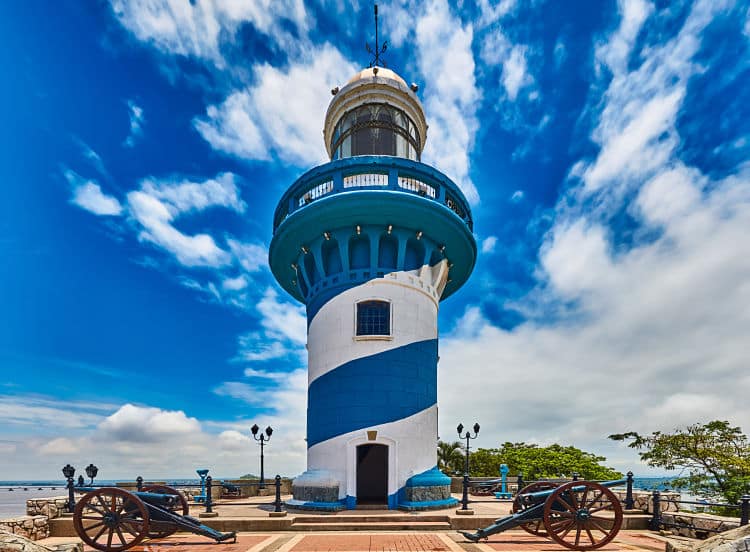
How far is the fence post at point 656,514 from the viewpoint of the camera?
38.3 feet

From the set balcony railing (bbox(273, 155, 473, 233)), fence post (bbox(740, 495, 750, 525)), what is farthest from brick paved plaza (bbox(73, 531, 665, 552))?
balcony railing (bbox(273, 155, 473, 233))

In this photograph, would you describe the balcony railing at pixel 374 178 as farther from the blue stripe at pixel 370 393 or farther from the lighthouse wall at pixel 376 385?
the blue stripe at pixel 370 393

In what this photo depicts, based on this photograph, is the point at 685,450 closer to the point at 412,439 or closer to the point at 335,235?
the point at 412,439

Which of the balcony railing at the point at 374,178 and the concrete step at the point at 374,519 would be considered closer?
the concrete step at the point at 374,519

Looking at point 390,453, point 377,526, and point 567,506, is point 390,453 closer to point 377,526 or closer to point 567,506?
point 377,526

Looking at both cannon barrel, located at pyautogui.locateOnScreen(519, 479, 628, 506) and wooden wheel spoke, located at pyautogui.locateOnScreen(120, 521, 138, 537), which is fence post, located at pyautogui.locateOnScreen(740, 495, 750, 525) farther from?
wooden wheel spoke, located at pyautogui.locateOnScreen(120, 521, 138, 537)

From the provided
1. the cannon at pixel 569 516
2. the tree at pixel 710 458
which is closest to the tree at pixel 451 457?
the tree at pixel 710 458

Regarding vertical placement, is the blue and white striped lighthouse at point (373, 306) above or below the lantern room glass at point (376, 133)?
below

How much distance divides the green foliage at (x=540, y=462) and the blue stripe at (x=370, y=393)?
1646 cm

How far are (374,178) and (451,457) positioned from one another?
21.3 m

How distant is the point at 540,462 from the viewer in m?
29.3

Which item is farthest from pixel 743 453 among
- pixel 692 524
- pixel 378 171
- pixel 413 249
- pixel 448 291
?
pixel 378 171

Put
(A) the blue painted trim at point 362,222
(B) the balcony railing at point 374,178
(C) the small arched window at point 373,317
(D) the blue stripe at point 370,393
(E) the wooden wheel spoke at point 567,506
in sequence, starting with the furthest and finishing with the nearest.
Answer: (B) the balcony railing at point 374,178 < (C) the small arched window at point 373,317 < (A) the blue painted trim at point 362,222 < (D) the blue stripe at point 370,393 < (E) the wooden wheel spoke at point 567,506

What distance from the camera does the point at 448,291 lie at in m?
20.5
